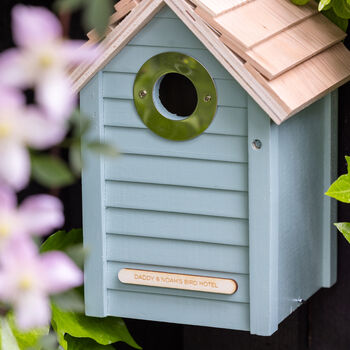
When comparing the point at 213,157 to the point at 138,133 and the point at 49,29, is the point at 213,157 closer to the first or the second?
the point at 138,133

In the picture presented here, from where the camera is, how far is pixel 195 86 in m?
1.25

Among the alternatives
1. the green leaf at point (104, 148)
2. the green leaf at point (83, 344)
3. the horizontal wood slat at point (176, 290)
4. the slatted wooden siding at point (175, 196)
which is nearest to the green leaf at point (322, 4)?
the slatted wooden siding at point (175, 196)

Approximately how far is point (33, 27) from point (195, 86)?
3.38ft

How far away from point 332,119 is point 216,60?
0.39 metres

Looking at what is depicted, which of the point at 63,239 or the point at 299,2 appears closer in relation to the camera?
the point at 299,2

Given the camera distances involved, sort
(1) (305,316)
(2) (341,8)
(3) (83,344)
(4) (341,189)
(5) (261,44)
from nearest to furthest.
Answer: (5) (261,44) → (4) (341,189) → (2) (341,8) → (3) (83,344) → (1) (305,316)

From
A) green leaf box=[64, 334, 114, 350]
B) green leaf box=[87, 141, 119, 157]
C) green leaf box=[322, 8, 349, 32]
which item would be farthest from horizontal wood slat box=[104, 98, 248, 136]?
green leaf box=[87, 141, 119, 157]

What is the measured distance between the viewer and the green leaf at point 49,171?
0.83 ft

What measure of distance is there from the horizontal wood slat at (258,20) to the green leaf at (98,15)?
A: 37.0 inches

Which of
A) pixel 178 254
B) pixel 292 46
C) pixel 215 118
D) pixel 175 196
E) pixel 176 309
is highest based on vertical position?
pixel 292 46

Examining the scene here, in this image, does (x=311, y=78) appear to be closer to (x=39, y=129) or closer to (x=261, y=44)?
(x=261, y=44)

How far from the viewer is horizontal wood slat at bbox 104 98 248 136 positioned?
124 centimetres

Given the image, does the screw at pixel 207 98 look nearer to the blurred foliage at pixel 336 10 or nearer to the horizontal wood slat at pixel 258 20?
the horizontal wood slat at pixel 258 20

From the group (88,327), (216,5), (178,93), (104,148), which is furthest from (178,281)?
(104,148)
